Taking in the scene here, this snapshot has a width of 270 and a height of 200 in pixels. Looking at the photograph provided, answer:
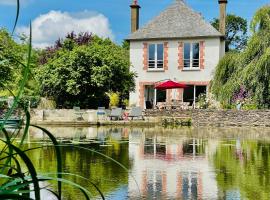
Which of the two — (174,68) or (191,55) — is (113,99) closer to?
(174,68)

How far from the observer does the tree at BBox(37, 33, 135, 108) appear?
110ft

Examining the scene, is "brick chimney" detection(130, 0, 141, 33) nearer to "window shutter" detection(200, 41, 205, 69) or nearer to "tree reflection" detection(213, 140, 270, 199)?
"window shutter" detection(200, 41, 205, 69)

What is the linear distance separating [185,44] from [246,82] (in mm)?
9542

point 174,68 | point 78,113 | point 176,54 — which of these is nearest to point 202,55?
point 176,54

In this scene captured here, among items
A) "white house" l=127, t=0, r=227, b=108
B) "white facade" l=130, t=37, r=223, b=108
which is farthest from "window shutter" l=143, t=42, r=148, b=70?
"white facade" l=130, t=37, r=223, b=108

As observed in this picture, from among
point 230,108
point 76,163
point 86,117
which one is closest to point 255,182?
point 76,163

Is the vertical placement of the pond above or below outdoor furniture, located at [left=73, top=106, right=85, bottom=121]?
below

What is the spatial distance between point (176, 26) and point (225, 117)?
1175 centimetres

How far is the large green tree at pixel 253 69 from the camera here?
3284cm

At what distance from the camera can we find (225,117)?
33.2m

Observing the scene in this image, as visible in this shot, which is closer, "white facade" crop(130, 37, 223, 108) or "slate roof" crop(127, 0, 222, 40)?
"white facade" crop(130, 37, 223, 108)

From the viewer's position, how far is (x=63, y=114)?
32375 mm

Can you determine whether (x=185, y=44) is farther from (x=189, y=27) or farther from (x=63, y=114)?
(x=63, y=114)

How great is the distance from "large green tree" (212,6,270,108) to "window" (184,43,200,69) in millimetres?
6626
